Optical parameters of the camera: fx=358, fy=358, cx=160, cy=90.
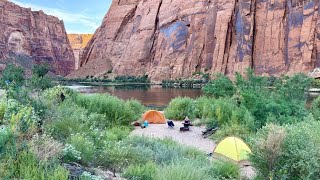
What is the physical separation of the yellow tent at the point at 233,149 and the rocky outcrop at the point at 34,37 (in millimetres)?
115916

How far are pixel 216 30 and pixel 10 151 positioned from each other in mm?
77234

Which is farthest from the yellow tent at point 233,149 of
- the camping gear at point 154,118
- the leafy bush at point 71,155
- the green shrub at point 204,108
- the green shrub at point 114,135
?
the camping gear at point 154,118

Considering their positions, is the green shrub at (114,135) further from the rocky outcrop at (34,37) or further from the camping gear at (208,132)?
the rocky outcrop at (34,37)

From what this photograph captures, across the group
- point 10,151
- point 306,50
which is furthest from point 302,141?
point 306,50

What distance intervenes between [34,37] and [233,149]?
14624 centimetres

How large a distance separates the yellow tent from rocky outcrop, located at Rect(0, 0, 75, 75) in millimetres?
115916

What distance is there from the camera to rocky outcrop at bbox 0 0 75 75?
430 feet

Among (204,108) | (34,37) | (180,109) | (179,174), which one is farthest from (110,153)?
(34,37)

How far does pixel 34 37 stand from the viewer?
145 meters

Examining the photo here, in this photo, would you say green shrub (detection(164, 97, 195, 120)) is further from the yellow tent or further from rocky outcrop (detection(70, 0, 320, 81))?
rocky outcrop (detection(70, 0, 320, 81))

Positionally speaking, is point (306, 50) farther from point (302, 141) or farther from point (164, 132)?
point (302, 141)

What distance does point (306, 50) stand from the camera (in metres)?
63.3

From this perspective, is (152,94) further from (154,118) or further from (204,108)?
(204,108)

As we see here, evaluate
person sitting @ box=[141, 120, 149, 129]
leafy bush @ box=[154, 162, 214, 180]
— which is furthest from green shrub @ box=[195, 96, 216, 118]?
leafy bush @ box=[154, 162, 214, 180]
